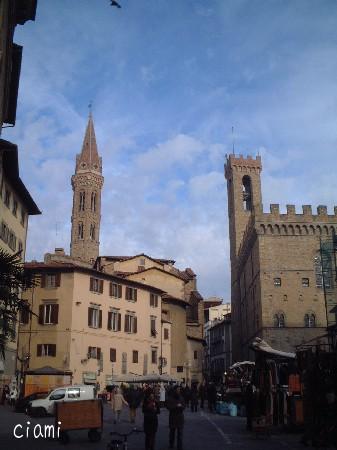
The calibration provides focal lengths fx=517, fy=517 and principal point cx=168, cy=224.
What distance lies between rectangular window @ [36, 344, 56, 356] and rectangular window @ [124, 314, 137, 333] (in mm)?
6626

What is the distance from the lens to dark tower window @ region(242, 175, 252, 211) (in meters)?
73.1

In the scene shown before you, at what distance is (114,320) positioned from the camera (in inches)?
1602

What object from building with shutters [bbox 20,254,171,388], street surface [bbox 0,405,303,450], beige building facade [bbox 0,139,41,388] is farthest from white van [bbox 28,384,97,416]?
building with shutters [bbox 20,254,171,388]

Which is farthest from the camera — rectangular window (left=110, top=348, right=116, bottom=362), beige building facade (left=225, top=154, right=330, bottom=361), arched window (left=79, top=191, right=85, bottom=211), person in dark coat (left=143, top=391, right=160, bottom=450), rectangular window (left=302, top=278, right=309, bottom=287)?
arched window (left=79, top=191, right=85, bottom=211)

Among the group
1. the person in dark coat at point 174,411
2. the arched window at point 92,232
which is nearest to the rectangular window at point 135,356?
the person in dark coat at point 174,411

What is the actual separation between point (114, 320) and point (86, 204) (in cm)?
6766

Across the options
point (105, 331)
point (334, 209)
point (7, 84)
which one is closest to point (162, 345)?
point (105, 331)

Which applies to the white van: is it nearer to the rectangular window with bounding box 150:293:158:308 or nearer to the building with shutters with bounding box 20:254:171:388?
the building with shutters with bounding box 20:254:171:388

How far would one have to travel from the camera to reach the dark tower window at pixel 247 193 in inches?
2876

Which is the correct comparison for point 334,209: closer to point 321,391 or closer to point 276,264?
point 276,264

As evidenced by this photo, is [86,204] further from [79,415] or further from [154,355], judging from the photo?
[79,415]

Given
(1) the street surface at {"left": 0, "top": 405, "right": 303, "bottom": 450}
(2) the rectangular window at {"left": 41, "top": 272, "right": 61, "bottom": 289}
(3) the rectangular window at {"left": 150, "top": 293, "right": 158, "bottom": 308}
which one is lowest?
(1) the street surface at {"left": 0, "top": 405, "right": 303, "bottom": 450}

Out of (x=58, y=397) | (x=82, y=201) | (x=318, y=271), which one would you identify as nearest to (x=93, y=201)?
(x=82, y=201)

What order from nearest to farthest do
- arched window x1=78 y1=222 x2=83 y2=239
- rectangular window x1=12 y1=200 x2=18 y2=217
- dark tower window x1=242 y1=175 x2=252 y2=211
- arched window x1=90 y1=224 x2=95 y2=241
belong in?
rectangular window x1=12 y1=200 x2=18 y2=217, dark tower window x1=242 y1=175 x2=252 y2=211, arched window x1=78 y1=222 x2=83 y2=239, arched window x1=90 y1=224 x2=95 y2=241
